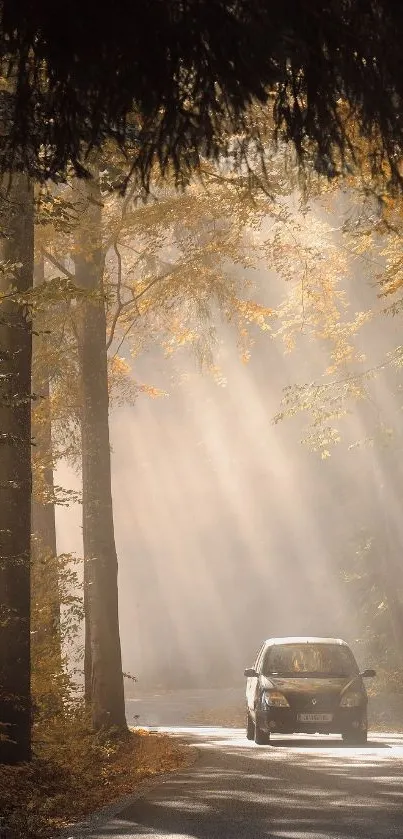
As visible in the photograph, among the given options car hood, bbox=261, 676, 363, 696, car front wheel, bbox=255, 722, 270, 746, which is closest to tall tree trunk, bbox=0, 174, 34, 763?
car hood, bbox=261, 676, 363, 696

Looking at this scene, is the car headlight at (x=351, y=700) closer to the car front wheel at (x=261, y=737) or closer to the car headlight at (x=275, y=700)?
the car headlight at (x=275, y=700)

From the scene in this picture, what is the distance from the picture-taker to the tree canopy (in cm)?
559

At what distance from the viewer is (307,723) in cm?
1847

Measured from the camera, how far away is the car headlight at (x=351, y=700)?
1869 centimetres

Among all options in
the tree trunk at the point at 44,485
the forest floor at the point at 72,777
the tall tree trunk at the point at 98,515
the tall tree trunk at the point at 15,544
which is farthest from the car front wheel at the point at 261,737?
the tall tree trunk at the point at 15,544

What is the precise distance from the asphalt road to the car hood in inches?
53.7

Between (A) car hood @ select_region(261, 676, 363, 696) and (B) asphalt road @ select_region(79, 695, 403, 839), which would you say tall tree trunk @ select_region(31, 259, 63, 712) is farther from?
(A) car hood @ select_region(261, 676, 363, 696)

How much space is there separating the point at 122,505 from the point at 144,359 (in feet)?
26.4

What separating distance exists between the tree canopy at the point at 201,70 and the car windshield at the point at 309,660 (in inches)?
551

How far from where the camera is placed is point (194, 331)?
2267 cm

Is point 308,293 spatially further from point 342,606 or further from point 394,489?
point 342,606

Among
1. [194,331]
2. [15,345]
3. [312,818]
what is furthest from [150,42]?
[194,331]

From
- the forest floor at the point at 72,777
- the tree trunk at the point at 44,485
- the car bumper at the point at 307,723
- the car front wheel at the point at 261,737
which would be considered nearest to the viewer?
the forest floor at the point at 72,777

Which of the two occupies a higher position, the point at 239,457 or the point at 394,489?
the point at 239,457
